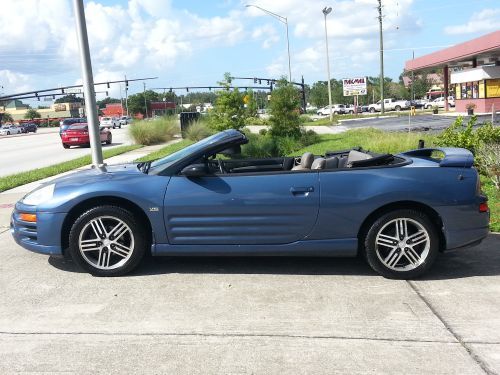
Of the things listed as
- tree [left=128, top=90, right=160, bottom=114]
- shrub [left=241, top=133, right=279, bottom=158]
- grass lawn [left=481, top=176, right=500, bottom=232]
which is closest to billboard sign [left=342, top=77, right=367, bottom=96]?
shrub [left=241, top=133, right=279, bottom=158]

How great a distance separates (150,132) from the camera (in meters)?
26.3

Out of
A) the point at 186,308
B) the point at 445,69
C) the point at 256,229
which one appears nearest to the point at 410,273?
the point at 256,229

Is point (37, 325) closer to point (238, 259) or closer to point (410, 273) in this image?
point (238, 259)

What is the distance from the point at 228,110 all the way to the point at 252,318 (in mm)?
16763

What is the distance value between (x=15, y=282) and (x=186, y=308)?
185 cm

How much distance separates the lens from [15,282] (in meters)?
4.83

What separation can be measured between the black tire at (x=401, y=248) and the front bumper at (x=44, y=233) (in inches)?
111

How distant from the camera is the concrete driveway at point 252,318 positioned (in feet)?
10.6

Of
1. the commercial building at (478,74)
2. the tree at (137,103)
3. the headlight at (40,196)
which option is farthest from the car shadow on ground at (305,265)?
the tree at (137,103)

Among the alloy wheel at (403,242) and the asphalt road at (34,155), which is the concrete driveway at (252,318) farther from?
the asphalt road at (34,155)

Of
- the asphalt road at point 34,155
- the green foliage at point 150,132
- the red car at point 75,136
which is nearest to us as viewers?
the asphalt road at point 34,155

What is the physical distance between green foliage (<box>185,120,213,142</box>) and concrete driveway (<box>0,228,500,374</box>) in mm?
19603

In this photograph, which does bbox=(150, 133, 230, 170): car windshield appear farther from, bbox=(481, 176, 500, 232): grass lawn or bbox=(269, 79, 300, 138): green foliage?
bbox=(269, 79, 300, 138): green foliage

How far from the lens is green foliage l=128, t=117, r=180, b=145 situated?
85.7 ft
